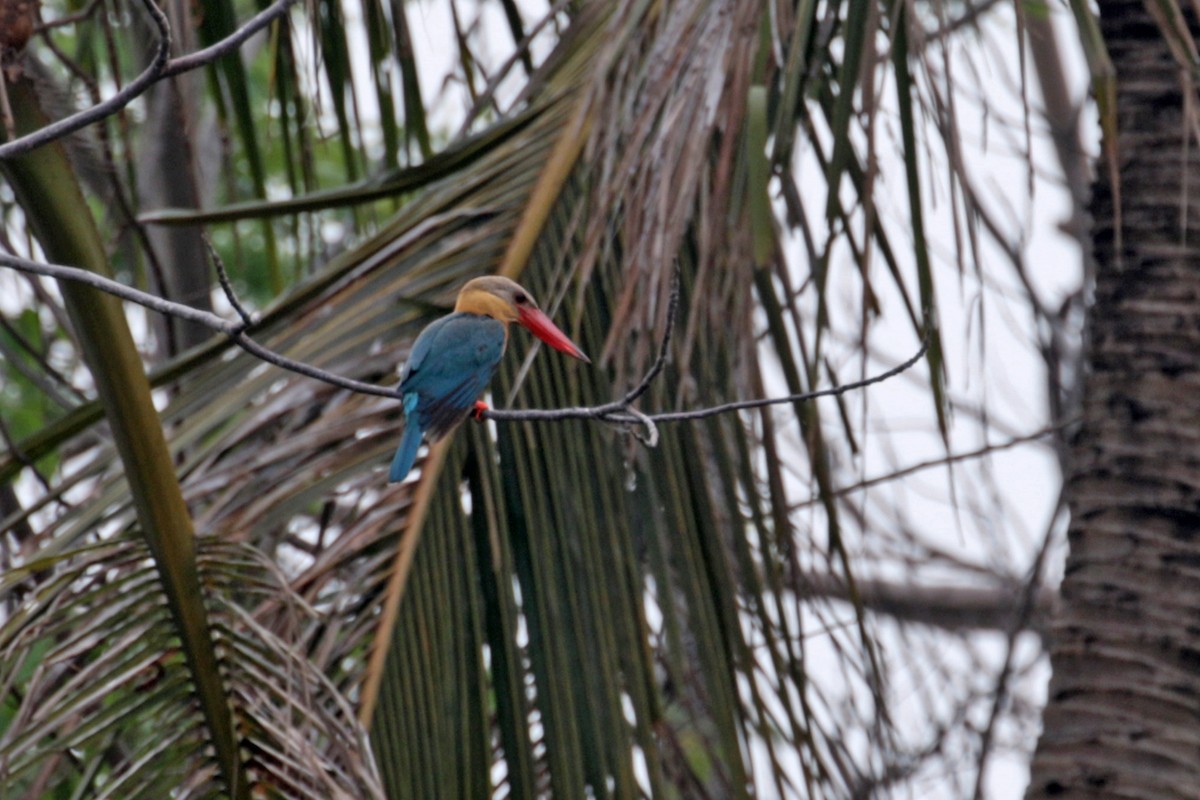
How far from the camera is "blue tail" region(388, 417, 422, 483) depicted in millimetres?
2814

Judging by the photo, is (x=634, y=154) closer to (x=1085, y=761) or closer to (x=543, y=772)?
(x=543, y=772)

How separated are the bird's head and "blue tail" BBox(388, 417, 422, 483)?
1.05ft

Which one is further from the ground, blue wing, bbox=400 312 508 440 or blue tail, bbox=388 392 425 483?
blue wing, bbox=400 312 508 440

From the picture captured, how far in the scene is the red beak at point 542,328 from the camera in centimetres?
316

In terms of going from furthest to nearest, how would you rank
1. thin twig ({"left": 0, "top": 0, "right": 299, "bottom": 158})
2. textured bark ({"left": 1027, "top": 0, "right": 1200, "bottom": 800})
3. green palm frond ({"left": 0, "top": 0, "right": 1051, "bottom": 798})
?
1. textured bark ({"left": 1027, "top": 0, "right": 1200, "bottom": 800})
2. green palm frond ({"left": 0, "top": 0, "right": 1051, "bottom": 798})
3. thin twig ({"left": 0, "top": 0, "right": 299, "bottom": 158})

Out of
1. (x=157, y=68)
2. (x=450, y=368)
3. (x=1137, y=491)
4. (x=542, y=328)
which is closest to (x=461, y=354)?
(x=450, y=368)

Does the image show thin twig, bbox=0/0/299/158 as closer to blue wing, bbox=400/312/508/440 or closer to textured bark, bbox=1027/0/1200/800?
blue wing, bbox=400/312/508/440

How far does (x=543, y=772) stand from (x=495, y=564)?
461 mm

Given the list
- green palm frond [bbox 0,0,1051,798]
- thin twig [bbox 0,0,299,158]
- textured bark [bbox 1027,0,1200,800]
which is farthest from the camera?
textured bark [bbox 1027,0,1200,800]

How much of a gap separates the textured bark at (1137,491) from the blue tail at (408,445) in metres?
1.65

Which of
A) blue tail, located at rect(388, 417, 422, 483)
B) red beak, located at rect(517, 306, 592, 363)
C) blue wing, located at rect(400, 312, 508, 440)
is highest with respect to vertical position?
red beak, located at rect(517, 306, 592, 363)

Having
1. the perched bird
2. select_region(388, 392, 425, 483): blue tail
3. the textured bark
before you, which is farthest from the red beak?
the textured bark

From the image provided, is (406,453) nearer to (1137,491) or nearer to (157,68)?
(157,68)

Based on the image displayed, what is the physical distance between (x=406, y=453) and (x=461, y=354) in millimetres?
247
